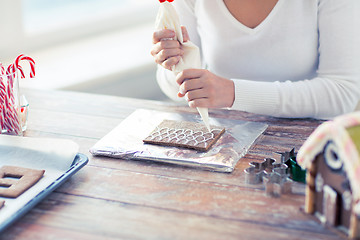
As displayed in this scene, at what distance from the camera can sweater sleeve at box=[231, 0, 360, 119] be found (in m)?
1.32

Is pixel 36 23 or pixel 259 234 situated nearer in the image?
pixel 259 234

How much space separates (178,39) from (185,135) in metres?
0.25

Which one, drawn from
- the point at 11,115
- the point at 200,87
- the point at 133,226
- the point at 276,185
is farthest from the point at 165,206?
the point at 11,115

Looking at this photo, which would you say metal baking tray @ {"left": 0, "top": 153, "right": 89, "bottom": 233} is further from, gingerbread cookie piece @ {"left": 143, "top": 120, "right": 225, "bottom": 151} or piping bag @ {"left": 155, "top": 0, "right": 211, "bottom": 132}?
piping bag @ {"left": 155, "top": 0, "right": 211, "bottom": 132}

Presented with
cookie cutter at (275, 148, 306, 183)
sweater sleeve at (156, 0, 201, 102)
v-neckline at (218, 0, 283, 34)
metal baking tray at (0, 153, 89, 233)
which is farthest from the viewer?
sweater sleeve at (156, 0, 201, 102)

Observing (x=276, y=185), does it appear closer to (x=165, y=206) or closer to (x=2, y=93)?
(x=165, y=206)

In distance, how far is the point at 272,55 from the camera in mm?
1474

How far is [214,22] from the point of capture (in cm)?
153

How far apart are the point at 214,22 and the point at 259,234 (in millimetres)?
893

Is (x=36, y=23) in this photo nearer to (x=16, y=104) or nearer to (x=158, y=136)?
(x=16, y=104)

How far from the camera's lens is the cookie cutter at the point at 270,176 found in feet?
2.97

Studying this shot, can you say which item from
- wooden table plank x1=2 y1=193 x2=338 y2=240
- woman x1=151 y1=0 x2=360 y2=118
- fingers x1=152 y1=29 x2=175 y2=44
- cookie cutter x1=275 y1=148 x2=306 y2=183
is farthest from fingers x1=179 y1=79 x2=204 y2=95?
wooden table plank x1=2 y1=193 x2=338 y2=240

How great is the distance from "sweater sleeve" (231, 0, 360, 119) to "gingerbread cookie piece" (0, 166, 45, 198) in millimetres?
594

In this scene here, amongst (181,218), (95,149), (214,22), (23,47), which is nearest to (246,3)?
(214,22)
